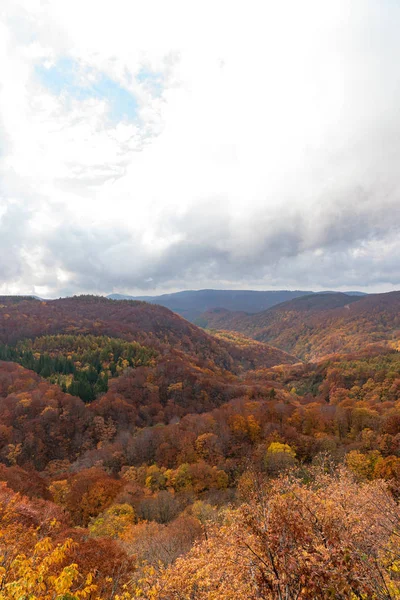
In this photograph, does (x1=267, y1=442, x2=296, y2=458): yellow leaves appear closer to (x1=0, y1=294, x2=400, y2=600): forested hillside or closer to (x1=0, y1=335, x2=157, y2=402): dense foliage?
(x1=0, y1=294, x2=400, y2=600): forested hillside

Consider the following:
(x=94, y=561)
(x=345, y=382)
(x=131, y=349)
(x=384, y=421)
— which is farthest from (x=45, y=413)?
(x=345, y=382)

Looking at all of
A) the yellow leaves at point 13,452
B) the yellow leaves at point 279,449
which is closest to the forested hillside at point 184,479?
the yellow leaves at point 279,449

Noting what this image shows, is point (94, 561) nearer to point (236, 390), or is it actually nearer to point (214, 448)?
point (214, 448)

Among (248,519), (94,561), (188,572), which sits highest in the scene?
(248,519)

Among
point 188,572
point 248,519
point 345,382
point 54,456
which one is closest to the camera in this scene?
point 248,519

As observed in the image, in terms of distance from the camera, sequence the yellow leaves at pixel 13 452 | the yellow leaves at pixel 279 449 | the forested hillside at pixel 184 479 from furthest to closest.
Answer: the yellow leaves at pixel 13 452 < the yellow leaves at pixel 279 449 < the forested hillside at pixel 184 479

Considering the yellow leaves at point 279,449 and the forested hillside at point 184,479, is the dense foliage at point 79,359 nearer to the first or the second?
the forested hillside at point 184,479

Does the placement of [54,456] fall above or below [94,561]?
below

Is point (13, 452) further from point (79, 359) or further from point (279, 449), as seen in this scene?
point (279, 449)

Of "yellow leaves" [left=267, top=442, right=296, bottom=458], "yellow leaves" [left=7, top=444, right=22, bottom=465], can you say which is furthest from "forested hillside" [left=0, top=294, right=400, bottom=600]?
"yellow leaves" [left=7, top=444, right=22, bottom=465]
